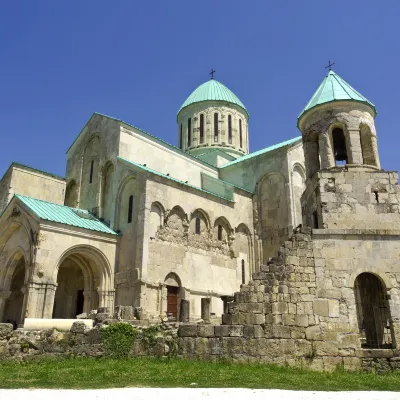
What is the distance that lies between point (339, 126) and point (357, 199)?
102 inches

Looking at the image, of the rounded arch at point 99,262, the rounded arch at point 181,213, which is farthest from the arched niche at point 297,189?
the rounded arch at point 99,262

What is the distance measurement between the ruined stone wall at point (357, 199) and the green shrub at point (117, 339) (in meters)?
5.89

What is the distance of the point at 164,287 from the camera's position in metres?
17.0

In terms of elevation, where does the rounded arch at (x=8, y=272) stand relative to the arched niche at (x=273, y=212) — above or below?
below

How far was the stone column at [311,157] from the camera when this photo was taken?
13.4 metres

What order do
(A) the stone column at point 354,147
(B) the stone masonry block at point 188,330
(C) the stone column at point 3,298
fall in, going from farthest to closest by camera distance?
(C) the stone column at point 3,298
(A) the stone column at point 354,147
(B) the stone masonry block at point 188,330

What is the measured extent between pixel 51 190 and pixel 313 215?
14.8 m

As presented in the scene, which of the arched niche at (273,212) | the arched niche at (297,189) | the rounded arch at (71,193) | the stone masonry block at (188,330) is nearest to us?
the stone masonry block at (188,330)

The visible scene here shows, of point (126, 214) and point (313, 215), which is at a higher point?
point (126, 214)

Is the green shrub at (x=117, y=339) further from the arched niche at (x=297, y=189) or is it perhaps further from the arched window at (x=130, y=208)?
the arched niche at (x=297, y=189)

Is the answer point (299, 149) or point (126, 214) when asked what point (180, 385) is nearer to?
point (126, 214)

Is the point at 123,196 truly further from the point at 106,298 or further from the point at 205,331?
the point at 205,331

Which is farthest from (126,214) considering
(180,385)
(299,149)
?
(180,385)

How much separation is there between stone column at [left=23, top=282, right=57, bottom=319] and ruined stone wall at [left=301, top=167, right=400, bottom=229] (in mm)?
10146
